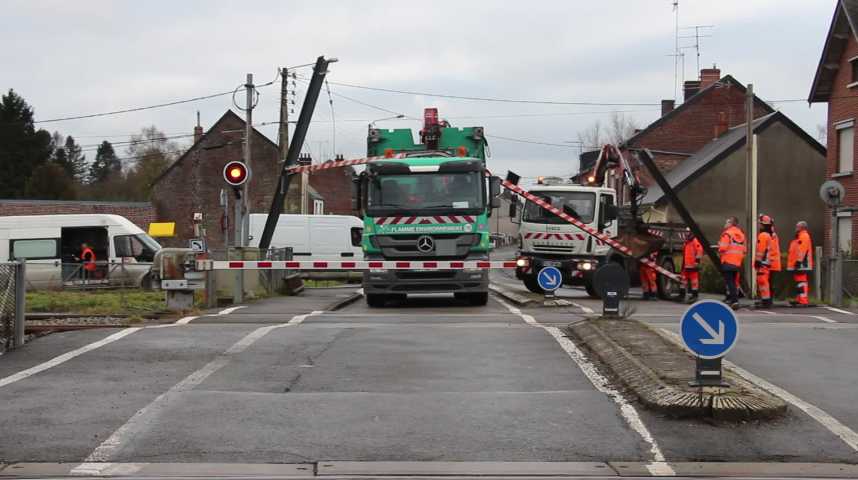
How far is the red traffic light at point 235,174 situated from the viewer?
19.0 m

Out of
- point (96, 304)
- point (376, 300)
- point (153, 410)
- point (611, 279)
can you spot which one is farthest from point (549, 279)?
point (153, 410)

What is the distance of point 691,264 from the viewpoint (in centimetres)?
2147

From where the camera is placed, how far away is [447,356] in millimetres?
10633

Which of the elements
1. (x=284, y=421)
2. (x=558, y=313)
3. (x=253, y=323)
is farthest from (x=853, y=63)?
(x=284, y=421)

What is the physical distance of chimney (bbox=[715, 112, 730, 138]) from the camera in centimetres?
5051

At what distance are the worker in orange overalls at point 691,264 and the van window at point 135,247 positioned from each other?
15.0m

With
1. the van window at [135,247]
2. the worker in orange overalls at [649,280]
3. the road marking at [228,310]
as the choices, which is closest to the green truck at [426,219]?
the road marking at [228,310]

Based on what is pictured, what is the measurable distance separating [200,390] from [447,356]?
2899mm

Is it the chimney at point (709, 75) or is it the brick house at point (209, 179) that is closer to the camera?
the chimney at point (709, 75)

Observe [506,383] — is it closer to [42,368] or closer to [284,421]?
[284,421]

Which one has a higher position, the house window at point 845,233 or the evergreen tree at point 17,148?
the evergreen tree at point 17,148

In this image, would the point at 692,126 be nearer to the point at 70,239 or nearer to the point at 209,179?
the point at 209,179

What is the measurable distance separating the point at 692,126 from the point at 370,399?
47.2m

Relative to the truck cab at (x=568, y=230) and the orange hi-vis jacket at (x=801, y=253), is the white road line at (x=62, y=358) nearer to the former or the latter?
the truck cab at (x=568, y=230)
